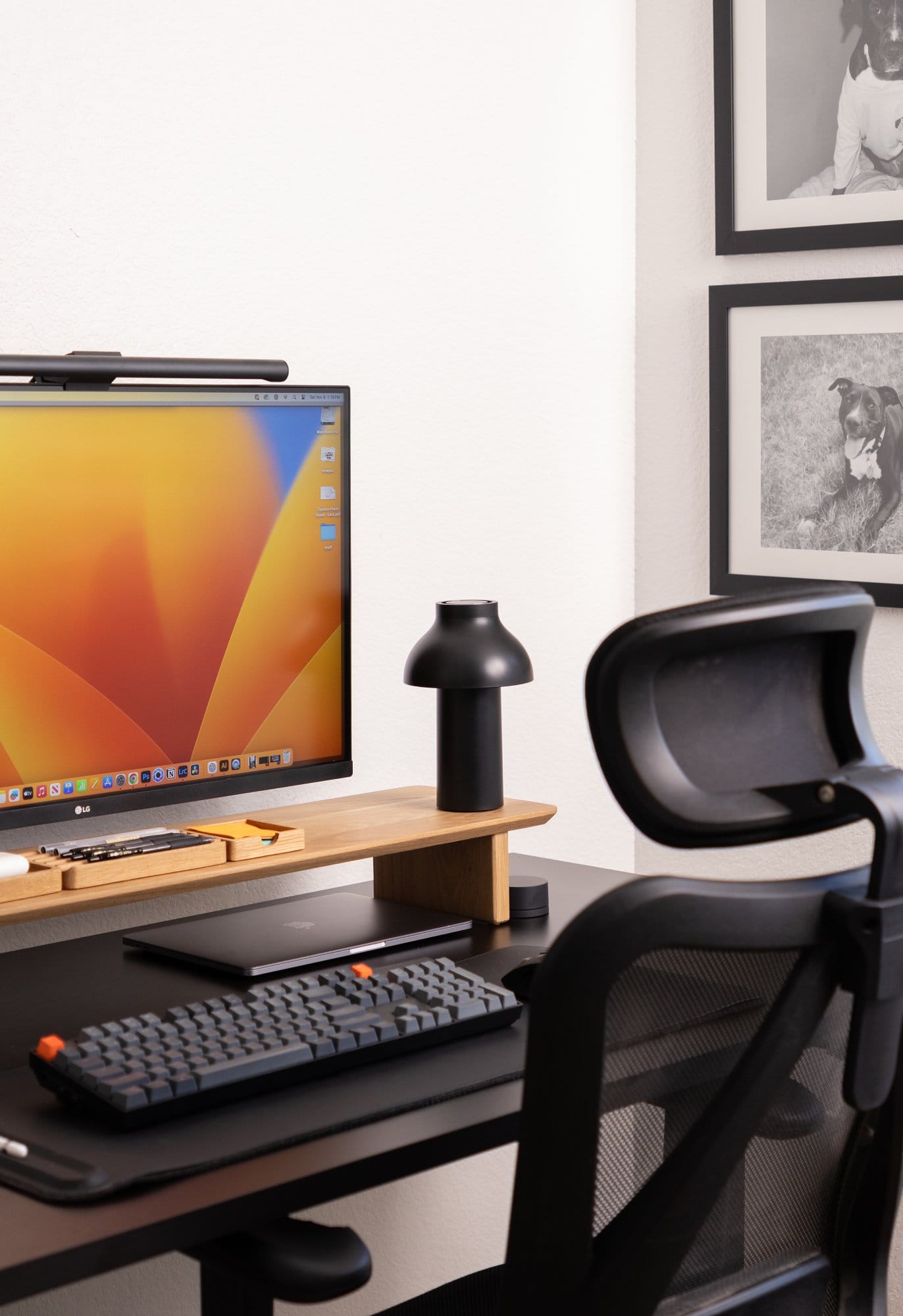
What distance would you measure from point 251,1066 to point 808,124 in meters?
1.55

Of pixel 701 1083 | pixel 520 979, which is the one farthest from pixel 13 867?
pixel 701 1083

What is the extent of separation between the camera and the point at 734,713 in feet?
2.79

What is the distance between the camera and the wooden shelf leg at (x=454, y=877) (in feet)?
5.48

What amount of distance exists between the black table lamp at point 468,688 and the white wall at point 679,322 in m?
0.64

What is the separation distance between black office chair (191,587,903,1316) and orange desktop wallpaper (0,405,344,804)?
0.73 meters

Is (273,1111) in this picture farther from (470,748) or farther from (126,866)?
(470,748)

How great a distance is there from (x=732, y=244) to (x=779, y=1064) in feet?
5.11

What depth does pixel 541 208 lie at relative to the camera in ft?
7.08

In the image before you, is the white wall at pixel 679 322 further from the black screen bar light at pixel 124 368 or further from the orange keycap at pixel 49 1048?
the orange keycap at pixel 49 1048

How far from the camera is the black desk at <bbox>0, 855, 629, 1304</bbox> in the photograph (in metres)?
0.95

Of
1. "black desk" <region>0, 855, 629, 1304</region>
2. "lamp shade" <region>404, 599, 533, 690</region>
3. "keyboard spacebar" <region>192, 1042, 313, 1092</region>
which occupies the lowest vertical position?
"black desk" <region>0, 855, 629, 1304</region>

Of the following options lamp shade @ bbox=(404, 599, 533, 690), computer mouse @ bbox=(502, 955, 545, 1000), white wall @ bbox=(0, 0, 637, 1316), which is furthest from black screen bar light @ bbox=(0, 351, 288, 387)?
computer mouse @ bbox=(502, 955, 545, 1000)

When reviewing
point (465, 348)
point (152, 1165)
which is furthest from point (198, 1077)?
point (465, 348)

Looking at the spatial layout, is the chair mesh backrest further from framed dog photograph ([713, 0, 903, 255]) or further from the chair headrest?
framed dog photograph ([713, 0, 903, 255])
